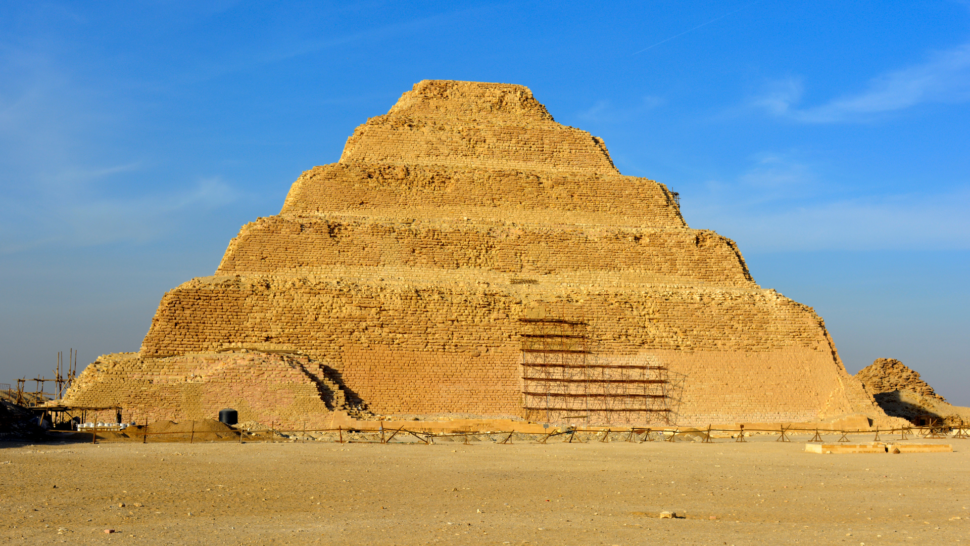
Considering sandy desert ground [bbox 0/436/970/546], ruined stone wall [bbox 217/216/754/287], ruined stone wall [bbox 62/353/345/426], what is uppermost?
ruined stone wall [bbox 217/216/754/287]

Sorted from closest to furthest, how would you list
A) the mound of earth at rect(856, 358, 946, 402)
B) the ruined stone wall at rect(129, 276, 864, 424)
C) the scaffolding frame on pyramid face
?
the ruined stone wall at rect(129, 276, 864, 424)
the scaffolding frame on pyramid face
the mound of earth at rect(856, 358, 946, 402)

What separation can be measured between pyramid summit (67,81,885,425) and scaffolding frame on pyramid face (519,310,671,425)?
0.05 m

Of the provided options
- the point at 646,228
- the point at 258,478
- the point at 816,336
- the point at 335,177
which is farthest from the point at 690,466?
the point at 335,177

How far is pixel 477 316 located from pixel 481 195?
7.14m

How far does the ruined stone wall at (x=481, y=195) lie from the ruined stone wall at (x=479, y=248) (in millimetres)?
1348

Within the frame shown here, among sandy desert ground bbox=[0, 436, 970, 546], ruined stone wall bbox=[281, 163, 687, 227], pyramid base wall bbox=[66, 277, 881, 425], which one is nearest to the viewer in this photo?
sandy desert ground bbox=[0, 436, 970, 546]

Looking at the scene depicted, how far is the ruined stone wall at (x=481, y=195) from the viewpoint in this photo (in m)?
34.6

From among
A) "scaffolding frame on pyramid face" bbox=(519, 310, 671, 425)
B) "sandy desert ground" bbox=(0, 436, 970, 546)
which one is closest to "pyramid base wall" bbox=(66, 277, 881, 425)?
"scaffolding frame on pyramid face" bbox=(519, 310, 671, 425)

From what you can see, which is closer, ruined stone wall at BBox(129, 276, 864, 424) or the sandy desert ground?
the sandy desert ground

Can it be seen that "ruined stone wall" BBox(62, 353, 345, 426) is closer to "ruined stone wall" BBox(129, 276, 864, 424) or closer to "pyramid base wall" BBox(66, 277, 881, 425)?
"pyramid base wall" BBox(66, 277, 881, 425)

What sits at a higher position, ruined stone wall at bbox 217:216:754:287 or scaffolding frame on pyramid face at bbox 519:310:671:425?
ruined stone wall at bbox 217:216:754:287

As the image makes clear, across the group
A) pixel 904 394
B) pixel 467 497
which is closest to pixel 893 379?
pixel 904 394

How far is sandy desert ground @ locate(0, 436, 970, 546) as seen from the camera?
389 inches

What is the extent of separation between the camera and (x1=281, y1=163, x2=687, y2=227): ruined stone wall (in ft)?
113
